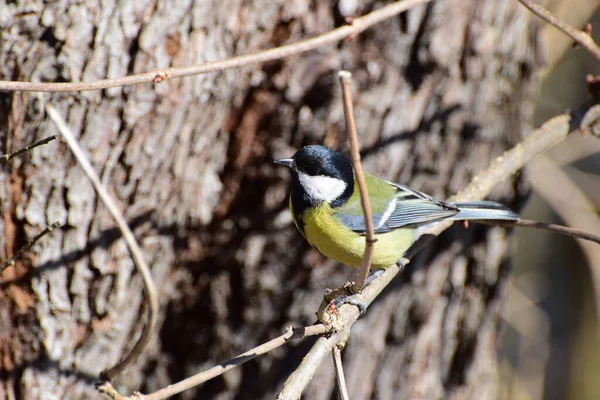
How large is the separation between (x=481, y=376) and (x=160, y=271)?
5.34 feet

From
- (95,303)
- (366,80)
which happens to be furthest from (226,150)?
(95,303)

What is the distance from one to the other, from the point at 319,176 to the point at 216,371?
1.10 metres

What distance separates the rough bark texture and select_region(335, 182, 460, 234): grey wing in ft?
0.53

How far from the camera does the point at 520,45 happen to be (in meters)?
2.53

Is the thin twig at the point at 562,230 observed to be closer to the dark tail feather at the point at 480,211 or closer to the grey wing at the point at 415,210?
the dark tail feather at the point at 480,211

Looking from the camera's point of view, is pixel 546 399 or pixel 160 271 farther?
pixel 546 399

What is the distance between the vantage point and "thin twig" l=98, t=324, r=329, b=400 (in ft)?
3.60

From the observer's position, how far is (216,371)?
1.19 m

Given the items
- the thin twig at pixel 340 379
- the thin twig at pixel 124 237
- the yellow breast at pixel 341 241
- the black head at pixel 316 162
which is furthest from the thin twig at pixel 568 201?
the thin twig at pixel 124 237

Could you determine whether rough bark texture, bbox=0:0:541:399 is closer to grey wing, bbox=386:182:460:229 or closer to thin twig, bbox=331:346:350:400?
grey wing, bbox=386:182:460:229

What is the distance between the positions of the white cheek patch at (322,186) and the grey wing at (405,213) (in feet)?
0.27

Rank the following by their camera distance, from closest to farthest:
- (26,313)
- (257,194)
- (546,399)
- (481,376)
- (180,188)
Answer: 1. (26,313)
2. (180,188)
3. (257,194)
4. (481,376)
5. (546,399)

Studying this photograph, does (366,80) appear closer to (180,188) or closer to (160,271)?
(180,188)

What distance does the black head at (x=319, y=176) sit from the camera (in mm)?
2086
